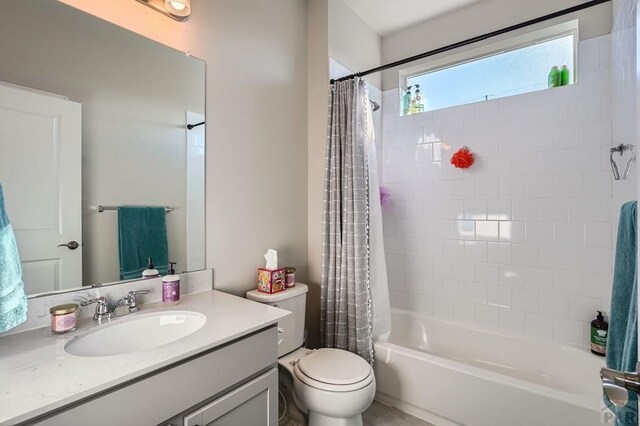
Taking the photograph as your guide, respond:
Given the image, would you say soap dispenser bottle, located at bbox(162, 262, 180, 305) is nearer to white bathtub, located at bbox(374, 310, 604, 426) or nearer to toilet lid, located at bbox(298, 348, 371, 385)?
toilet lid, located at bbox(298, 348, 371, 385)

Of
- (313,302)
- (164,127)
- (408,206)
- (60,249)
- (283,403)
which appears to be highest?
(164,127)

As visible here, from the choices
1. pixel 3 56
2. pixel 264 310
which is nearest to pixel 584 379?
pixel 264 310

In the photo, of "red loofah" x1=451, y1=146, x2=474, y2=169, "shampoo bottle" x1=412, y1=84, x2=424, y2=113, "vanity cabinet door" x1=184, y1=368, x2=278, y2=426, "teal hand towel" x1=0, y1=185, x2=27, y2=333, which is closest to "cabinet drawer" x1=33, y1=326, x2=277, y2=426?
"vanity cabinet door" x1=184, y1=368, x2=278, y2=426

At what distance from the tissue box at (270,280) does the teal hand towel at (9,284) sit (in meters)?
1.02

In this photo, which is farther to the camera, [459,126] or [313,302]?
[459,126]

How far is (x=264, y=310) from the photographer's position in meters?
1.33

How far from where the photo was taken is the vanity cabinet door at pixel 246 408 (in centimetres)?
101

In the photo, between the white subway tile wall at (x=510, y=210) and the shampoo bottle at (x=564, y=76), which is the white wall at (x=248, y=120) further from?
the shampoo bottle at (x=564, y=76)

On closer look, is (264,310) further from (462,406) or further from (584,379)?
(584,379)

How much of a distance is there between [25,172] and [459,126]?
260 centimetres

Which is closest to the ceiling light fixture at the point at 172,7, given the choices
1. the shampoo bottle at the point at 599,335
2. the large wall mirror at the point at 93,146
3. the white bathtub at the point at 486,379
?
the large wall mirror at the point at 93,146

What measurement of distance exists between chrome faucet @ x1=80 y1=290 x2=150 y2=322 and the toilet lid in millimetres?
853

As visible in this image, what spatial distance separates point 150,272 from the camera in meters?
1.44

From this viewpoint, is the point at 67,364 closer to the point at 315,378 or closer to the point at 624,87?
the point at 315,378
